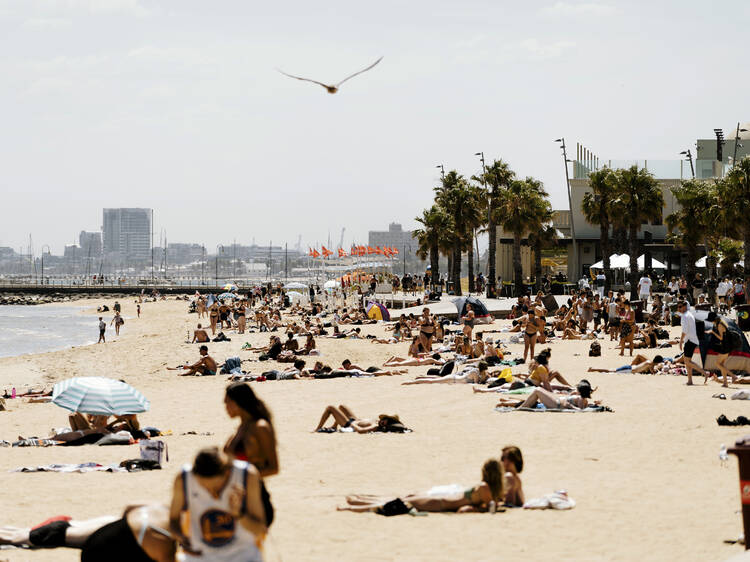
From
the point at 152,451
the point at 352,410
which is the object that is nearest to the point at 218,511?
the point at 152,451

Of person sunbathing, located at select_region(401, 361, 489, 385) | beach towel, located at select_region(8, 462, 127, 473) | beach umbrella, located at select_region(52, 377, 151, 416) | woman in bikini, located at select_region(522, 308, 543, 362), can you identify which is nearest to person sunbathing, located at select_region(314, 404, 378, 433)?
beach umbrella, located at select_region(52, 377, 151, 416)

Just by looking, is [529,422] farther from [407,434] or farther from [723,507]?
[723,507]

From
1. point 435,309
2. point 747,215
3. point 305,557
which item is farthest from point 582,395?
point 435,309

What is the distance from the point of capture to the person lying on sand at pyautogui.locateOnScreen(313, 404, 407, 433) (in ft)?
42.0

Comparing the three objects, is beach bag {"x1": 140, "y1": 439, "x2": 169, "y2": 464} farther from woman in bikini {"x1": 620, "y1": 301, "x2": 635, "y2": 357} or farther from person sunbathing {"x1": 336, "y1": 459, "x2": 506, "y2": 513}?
woman in bikini {"x1": 620, "y1": 301, "x2": 635, "y2": 357}

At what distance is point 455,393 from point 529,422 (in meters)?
3.54

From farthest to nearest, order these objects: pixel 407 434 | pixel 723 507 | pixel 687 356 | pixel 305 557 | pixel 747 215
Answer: pixel 747 215, pixel 687 356, pixel 407 434, pixel 723 507, pixel 305 557

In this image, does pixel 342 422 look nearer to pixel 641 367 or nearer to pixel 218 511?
pixel 641 367

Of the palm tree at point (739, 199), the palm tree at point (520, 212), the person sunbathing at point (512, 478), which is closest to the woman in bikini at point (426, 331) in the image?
the palm tree at point (739, 199)

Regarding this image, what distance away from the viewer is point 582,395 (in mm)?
14352

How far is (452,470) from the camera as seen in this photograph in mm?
10234

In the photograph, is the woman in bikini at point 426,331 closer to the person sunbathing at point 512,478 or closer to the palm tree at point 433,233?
the person sunbathing at point 512,478

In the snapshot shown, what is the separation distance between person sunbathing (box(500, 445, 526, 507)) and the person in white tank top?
178 inches

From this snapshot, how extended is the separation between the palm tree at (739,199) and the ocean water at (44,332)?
30.5 meters
